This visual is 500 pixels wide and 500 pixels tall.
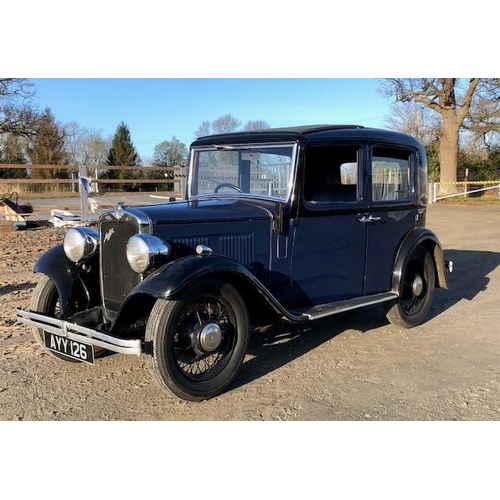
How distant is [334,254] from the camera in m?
4.55

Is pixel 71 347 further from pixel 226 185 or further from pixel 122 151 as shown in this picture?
pixel 122 151

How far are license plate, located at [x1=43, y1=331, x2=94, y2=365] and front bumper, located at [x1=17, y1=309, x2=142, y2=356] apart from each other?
0.14 feet

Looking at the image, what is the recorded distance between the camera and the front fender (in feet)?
10.5

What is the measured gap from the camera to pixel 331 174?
4.58 metres

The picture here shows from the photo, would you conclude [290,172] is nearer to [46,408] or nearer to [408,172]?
[408,172]

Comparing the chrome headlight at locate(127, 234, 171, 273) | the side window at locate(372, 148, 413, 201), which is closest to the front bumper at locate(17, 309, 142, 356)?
the chrome headlight at locate(127, 234, 171, 273)

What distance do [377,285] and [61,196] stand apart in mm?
22759

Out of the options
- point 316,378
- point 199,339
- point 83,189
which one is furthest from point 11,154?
point 316,378

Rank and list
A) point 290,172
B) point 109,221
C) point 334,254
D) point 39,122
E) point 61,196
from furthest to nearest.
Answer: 1. point 61,196
2. point 39,122
3. point 334,254
4. point 290,172
5. point 109,221

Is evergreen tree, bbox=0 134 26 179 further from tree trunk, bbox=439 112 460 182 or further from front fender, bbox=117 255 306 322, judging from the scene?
front fender, bbox=117 255 306 322

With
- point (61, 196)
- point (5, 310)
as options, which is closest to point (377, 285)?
point (5, 310)

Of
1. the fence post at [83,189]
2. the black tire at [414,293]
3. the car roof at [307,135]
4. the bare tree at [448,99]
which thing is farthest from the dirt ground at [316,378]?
the bare tree at [448,99]

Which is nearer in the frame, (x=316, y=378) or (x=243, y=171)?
(x=316, y=378)

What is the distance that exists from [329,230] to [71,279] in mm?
2252
